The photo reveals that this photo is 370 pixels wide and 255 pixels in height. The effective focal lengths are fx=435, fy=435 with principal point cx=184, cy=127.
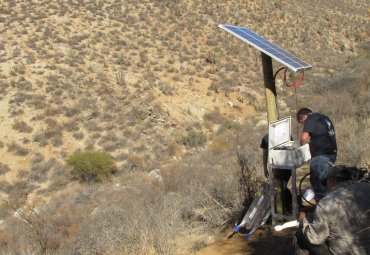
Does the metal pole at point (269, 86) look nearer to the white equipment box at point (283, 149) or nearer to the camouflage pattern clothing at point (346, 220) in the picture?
the white equipment box at point (283, 149)

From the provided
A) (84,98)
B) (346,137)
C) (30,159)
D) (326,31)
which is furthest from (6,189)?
(326,31)

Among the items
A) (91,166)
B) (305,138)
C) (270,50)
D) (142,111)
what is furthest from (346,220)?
(142,111)

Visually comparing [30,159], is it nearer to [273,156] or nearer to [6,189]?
[6,189]

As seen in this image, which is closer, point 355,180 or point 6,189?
point 355,180

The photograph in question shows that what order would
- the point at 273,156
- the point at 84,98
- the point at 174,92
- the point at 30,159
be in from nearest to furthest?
the point at 273,156 < the point at 30,159 < the point at 84,98 < the point at 174,92

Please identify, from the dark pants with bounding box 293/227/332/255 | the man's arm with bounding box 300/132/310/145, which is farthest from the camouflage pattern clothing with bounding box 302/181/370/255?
the man's arm with bounding box 300/132/310/145
